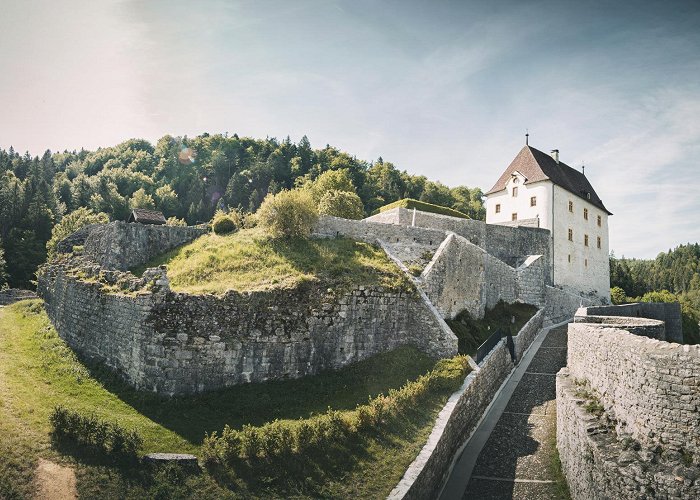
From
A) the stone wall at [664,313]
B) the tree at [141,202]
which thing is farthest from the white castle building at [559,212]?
the tree at [141,202]

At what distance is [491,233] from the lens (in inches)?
1421

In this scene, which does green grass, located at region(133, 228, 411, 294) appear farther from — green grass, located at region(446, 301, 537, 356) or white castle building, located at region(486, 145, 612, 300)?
white castle building, located at region(486, 145, 612, 300)

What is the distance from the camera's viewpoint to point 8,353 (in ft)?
66.6

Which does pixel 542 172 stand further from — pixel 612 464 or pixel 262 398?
pixel 612 464

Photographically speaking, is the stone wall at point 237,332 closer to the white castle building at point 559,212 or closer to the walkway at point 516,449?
the walkway at point 516,449

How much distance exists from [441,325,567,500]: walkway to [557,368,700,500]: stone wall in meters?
1.25

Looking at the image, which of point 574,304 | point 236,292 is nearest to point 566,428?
point 236,292

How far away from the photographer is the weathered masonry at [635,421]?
28.7 feet

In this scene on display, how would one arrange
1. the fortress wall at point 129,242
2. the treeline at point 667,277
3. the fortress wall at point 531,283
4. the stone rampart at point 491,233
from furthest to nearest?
the treeline at point 667,277
the fortress wall at point 531,283
the stone rampart at point 491,233
the fortress wall at point 129,242

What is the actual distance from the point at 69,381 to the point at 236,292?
7109 millimetres

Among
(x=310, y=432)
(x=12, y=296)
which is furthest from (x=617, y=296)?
(x=12, y=296)

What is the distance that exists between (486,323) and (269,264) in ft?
43.6

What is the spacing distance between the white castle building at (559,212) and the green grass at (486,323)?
1087 cm

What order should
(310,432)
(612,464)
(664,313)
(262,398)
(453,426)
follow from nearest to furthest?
(612,464), (310,432), (262,398), (453,426), (664,313)
